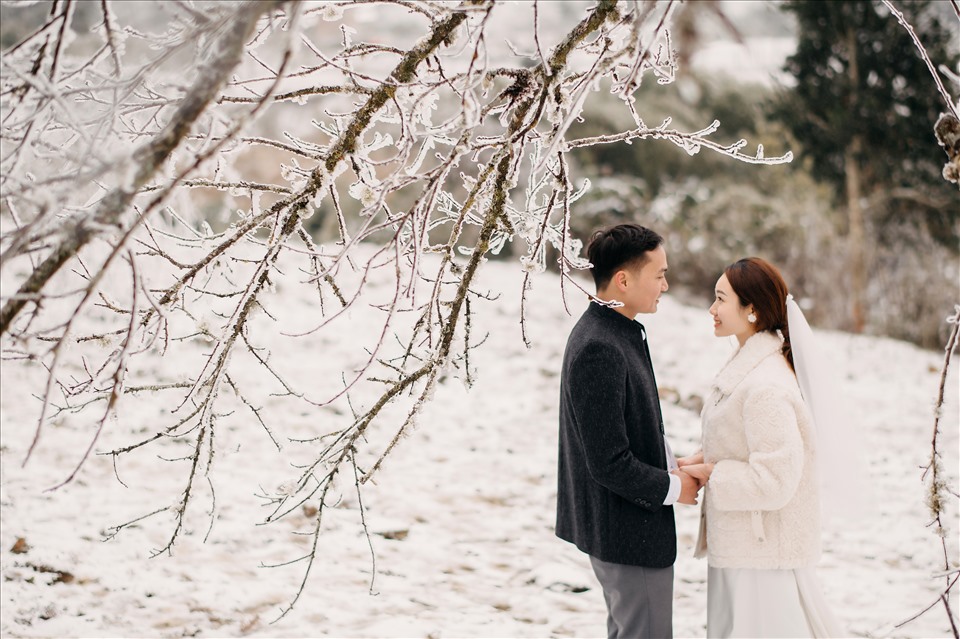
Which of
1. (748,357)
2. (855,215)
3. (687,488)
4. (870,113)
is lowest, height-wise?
(687,488)

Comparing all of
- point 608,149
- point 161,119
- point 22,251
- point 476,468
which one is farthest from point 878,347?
point 22,251

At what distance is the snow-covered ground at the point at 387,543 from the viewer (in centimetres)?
335

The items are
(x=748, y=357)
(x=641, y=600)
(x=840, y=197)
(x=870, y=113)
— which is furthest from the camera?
(x=840, y=197)

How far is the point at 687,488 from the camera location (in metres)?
2.43

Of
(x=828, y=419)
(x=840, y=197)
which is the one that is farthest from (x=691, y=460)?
(x=840, y=197)

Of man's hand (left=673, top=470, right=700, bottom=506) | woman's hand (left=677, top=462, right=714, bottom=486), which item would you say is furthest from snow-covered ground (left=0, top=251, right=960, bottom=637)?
woman's hand (left=677, top=462, right=714, bottom=486)

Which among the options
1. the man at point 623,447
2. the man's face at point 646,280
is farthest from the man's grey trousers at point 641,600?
the man's face at point 646,280

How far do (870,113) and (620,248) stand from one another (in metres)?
8.57

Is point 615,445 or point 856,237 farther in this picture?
point 856,237

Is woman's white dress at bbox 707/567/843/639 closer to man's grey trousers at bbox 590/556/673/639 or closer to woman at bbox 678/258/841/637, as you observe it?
woman at bbox 678/258/841/637

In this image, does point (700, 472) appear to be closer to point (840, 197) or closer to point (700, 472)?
point (700, 472)

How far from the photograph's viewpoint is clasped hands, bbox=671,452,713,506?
241 cm

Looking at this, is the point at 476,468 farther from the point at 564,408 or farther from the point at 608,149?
the point at 608,149

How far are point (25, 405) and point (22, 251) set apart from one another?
194 inches
